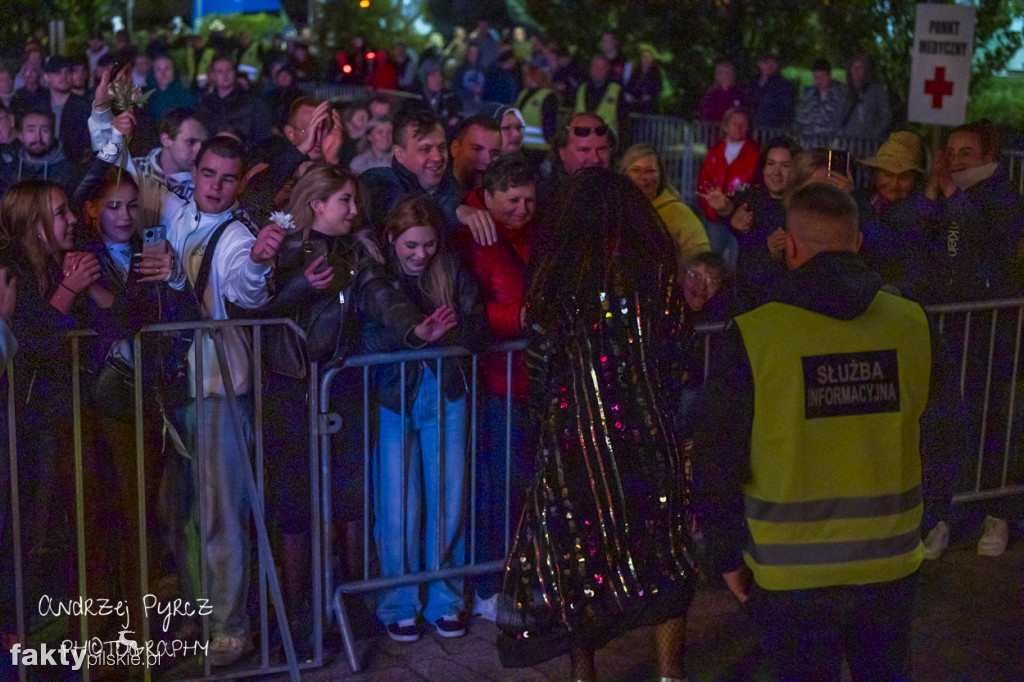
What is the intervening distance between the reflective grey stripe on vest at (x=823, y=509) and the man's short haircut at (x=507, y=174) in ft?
6.94

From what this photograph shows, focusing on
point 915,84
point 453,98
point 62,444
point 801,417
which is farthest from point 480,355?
point 453,98

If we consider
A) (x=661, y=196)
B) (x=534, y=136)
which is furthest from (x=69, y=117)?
(x=661, y=196)

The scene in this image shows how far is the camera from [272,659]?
4.94 m

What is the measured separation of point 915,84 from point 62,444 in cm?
756

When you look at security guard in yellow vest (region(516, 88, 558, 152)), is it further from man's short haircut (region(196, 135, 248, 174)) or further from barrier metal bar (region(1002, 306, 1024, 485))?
man's short haircut (region(196, 135, 248, 174))

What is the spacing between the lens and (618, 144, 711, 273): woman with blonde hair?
252 inches

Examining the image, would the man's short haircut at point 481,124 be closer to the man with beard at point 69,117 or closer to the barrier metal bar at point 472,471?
the barrier metal bar at point 472,471

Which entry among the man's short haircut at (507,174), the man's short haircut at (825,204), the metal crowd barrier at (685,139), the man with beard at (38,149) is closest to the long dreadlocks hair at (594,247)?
the man's short haircut at (825,204)

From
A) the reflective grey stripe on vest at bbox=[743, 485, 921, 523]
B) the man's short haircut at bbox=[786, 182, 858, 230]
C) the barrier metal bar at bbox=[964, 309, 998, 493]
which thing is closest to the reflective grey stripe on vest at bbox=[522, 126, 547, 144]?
the barrier metal bar at bbox=[964, 309, 998, 493]

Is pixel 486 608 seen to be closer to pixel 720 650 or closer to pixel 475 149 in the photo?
pixel 720 650

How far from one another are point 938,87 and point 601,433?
6856mm

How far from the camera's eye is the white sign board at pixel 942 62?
9664mm

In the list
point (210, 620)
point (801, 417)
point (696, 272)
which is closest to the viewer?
point (801, 417)

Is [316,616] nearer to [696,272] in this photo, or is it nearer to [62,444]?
[62,444]
